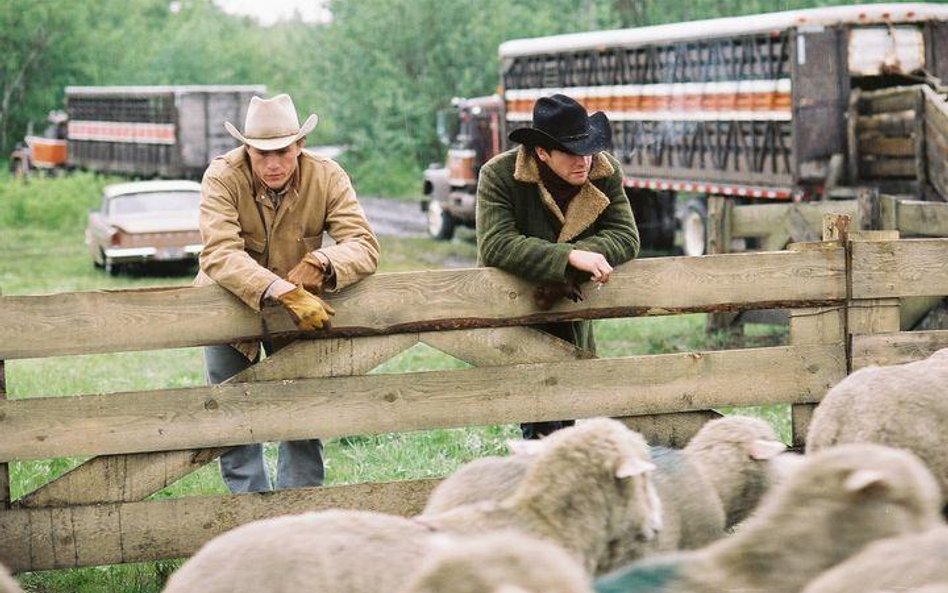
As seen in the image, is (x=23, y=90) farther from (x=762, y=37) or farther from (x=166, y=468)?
(x=166, y=468)

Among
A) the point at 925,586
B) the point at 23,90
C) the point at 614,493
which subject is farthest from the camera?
the point at 23,90

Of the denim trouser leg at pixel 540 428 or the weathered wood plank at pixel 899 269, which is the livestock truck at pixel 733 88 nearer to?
the weathered wood plank at pixel 899 269

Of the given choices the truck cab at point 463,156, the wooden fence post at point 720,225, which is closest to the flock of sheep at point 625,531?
Result: the wooden fence post at point 720,225

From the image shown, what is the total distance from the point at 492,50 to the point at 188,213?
2004cm

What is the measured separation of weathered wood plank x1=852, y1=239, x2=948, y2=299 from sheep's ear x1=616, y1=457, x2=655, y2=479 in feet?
8.50

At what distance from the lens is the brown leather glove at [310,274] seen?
645 cm

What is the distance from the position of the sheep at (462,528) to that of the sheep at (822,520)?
480mm

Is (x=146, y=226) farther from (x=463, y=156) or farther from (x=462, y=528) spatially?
(x=462, y=528)

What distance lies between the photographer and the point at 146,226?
2484 centimetres

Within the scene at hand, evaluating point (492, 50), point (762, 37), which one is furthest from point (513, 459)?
point (492, 50)

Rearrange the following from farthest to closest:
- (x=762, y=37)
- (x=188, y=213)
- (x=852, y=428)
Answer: (x=188, y=213), (x=762, y=37), (x=852, y=428)

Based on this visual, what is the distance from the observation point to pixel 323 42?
163ft

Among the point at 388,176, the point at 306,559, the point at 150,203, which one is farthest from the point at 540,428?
the point at 388,176

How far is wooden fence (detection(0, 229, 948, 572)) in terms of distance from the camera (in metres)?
6.42
